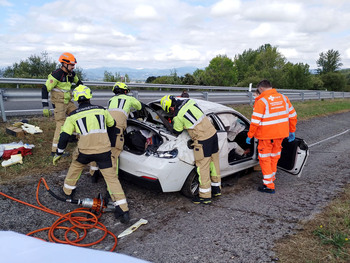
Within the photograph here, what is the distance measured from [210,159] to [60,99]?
3.31 metres

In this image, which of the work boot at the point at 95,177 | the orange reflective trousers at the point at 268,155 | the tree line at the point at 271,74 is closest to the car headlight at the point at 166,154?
the work boot at the point at 95,177

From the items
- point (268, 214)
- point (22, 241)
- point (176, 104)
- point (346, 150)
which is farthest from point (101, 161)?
point (346, 150)

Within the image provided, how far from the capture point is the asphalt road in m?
3.14

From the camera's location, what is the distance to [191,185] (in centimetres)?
439

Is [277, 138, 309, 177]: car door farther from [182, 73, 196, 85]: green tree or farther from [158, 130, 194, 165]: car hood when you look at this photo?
[182, 73, 196, 85]: green tree

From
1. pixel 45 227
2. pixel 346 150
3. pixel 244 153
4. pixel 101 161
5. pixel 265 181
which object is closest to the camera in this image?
pixel 45 227

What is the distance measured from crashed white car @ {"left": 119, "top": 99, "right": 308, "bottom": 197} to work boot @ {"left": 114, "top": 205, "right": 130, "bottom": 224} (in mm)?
518

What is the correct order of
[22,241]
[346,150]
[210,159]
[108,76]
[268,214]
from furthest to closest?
1. [108,76]
2. [346,150]
3. [210,159]
4. [268,214]
5. [22,241]

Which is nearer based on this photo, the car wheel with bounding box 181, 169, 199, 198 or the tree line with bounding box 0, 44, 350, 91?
the car wheel with bounding box 181, 169, 199, 198

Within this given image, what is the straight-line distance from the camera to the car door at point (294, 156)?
200 inches

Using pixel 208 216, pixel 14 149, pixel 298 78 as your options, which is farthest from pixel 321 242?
pixel 298 78

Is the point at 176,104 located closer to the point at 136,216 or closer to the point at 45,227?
the point at 136,216

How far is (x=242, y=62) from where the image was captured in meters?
77.6

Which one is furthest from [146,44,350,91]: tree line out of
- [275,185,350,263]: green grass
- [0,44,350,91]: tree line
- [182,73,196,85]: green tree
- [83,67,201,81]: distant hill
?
[275,185,350,263]: green grass
